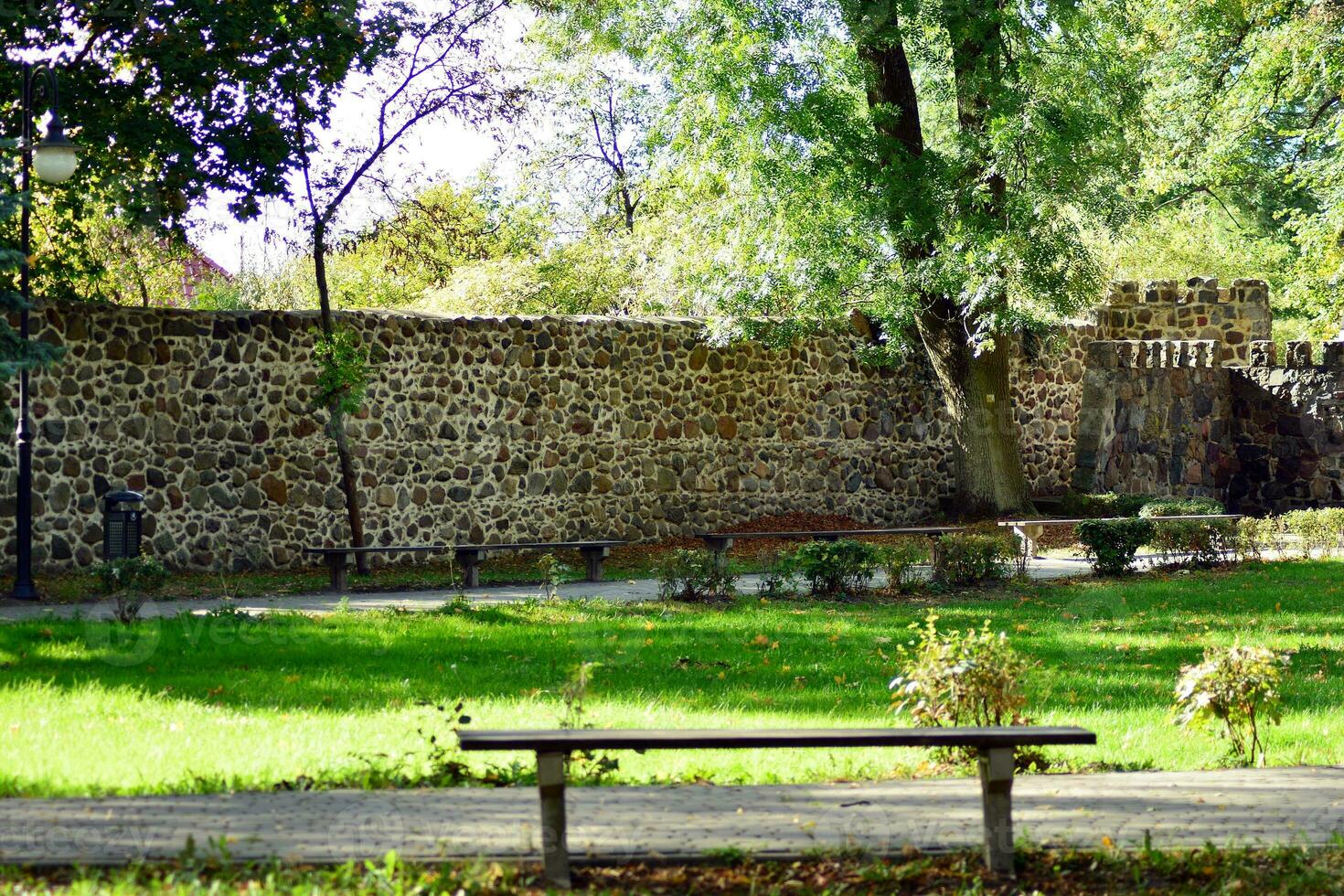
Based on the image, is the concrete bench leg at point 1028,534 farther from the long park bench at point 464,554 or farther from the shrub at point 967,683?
the shrub at point 967,683

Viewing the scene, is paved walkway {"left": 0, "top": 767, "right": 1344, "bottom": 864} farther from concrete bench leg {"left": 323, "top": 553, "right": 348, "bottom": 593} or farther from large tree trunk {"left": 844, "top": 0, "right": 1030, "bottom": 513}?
large tree trunk {"left": 844, "top": 0, "right": 1030, "bottom": 513}

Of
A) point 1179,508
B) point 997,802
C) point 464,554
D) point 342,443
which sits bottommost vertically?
point 997,802

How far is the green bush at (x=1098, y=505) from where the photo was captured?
2084cm

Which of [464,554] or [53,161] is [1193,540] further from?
[53,161]

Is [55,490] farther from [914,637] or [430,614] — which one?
[914,637]

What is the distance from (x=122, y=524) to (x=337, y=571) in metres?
2.22

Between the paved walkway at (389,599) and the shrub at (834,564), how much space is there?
0.63 m

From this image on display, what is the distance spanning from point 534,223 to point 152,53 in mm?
17336

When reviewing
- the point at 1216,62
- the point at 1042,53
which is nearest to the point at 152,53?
the point at 1042,53

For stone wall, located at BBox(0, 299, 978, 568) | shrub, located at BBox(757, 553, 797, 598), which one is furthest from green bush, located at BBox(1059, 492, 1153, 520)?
shrub, located at BBox(757, 553, 797, 598)

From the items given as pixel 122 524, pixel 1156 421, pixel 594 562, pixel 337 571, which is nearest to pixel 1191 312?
pixel 1156 421

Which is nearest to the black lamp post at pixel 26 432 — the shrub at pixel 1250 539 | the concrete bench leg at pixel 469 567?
the concrete bench leg at pixel 469 567

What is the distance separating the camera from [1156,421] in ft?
80.6

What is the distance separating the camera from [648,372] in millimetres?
20203
